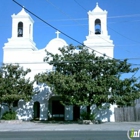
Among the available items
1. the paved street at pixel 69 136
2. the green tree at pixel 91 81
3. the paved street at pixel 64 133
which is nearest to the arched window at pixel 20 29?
the green tree at pixel 91 81

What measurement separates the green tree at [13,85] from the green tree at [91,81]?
126 inches

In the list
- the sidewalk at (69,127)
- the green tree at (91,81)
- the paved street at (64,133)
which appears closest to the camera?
the paved street at (64,133)

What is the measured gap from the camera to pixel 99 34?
108 feet

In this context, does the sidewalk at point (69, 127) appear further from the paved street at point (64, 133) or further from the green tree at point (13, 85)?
the green tree at point (13, 85)

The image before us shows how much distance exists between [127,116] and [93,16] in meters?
12.0

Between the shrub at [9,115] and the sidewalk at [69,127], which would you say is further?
the shrub at [9,115]

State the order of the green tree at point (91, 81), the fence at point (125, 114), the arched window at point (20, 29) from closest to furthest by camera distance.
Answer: the green tree at point (91, 81) < the fence at point (125, 114) < the arched window at point (20, 29)

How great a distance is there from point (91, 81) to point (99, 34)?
9.46 meters

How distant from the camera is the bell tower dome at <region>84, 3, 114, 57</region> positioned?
31875 mm

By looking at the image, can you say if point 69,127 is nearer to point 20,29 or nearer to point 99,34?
point 99,34

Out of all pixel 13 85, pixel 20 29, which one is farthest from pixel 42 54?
pixel 13 85

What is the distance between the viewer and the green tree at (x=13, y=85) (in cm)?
2781

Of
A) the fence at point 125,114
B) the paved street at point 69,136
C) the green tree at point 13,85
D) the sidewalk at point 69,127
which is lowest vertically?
the sidewalk at point 69,127

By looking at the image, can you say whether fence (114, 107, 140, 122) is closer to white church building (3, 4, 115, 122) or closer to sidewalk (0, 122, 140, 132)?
A: white church building (3, 4, 115, 122)
